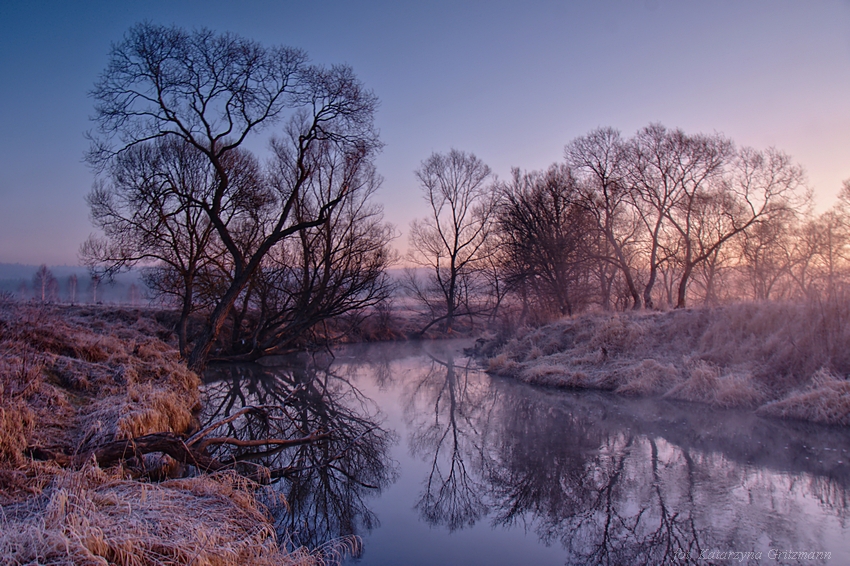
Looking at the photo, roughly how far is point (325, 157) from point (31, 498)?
17.7 metres

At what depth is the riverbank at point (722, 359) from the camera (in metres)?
8.75

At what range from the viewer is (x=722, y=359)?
11062 millimetres

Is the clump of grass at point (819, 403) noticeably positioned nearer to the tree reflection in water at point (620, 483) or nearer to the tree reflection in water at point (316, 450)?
the tree reflection in water at point (620, 483)

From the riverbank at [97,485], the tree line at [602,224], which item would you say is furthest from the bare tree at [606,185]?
the riverbank at [97,485]

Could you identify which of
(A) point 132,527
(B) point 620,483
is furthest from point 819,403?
(A) point 132,527

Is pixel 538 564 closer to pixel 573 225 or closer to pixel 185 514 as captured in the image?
pixel 185 514

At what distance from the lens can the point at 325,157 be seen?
66.3ft

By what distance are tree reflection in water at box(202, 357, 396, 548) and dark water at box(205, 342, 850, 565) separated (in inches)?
1.2

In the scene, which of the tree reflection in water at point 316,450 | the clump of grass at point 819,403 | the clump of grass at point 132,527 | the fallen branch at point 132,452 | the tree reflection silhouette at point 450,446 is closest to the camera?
the clump of grass at point 132,527

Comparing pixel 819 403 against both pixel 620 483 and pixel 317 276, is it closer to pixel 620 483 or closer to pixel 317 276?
pixel 620 483

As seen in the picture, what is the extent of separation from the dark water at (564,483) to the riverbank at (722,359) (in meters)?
0.68

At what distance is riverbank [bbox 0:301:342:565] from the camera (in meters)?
3.12

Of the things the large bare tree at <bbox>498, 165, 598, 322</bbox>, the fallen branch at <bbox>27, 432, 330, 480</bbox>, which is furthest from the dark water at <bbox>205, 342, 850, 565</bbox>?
the large bare tree at <bbox>498, 165, 598, 322</bbox>

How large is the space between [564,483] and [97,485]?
4.93m
